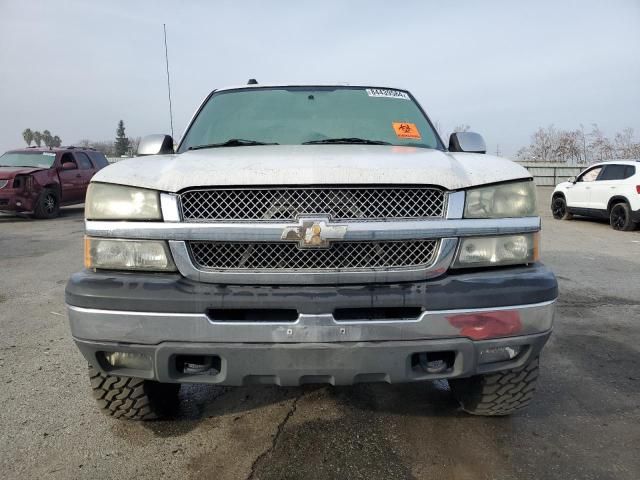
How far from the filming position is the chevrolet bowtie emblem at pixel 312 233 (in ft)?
6.41

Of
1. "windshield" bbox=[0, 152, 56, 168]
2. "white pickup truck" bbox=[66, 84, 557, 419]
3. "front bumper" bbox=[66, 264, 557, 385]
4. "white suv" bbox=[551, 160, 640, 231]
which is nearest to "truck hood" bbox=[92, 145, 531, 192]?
"white pickup truck" bbox=[66, 84, 557, 419]

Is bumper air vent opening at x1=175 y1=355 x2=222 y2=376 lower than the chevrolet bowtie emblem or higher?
lower

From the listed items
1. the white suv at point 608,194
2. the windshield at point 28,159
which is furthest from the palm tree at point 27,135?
the white suv at point 608,194

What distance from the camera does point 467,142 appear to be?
3.17m

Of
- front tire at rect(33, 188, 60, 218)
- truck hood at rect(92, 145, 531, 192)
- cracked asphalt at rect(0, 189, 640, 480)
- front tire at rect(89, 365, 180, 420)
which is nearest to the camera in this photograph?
truck hood at rect(92, 145, 531, 192)

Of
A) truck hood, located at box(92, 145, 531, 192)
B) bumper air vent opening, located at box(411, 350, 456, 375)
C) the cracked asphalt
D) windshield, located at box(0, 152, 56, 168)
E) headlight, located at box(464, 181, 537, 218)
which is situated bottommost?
the cracked asphalt

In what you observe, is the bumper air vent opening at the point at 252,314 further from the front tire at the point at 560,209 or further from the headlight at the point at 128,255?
the front tire at the point at 560,209

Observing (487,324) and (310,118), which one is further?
(310,118)

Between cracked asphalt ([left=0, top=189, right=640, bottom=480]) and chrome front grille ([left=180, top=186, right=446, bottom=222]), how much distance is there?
114 cm

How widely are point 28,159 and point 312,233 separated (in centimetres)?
1326

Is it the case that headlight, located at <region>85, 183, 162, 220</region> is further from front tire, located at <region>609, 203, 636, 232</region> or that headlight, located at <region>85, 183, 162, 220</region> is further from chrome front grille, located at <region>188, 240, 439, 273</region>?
front tire, located at <region>609, 203, 636, 232</region>

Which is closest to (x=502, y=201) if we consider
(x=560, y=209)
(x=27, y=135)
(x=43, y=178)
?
(x=560, y=209)

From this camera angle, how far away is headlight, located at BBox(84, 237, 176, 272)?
79.1 inches

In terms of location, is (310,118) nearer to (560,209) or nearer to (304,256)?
(304,256)
